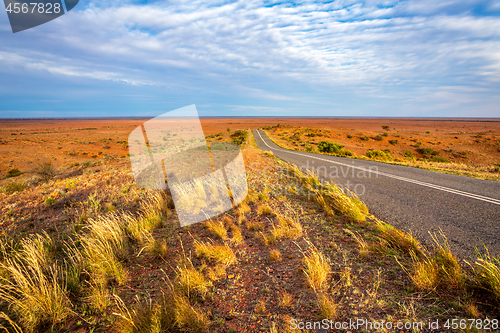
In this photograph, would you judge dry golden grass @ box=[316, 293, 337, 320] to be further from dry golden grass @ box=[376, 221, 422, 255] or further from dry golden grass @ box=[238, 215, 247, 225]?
dry golden grass @ box=[238, 215, 247, 225]

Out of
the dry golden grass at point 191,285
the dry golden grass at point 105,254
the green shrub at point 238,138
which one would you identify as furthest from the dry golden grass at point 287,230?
the green shrub at point 238,138

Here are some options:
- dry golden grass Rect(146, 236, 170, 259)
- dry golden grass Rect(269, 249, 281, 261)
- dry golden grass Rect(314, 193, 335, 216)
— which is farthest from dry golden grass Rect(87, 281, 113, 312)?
dry golden grass Rect(314, 193, 335, 216)

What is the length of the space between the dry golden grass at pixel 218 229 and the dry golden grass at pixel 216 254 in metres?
0.62

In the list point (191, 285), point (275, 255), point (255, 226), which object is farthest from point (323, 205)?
point (191, 285)

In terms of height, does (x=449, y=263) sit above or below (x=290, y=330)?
above

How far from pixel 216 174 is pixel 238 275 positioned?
595cm

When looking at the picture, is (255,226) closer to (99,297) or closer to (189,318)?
(189,318)

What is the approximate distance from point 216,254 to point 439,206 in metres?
5.67

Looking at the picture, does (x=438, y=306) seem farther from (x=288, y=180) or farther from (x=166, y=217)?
(x=288, y=180)

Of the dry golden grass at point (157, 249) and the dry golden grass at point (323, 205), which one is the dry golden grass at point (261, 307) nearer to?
the dry golden grass at point (157, 249)

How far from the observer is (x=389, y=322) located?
2367 mm

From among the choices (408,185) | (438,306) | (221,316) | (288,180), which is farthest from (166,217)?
(408,185)

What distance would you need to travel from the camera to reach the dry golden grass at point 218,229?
15.4ft

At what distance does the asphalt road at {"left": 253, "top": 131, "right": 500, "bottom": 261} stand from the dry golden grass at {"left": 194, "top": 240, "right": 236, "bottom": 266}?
354 cm
